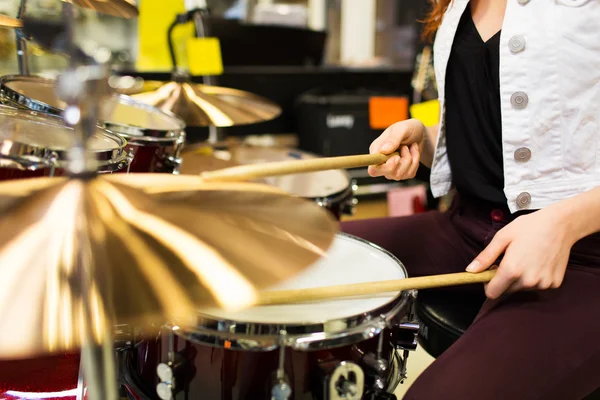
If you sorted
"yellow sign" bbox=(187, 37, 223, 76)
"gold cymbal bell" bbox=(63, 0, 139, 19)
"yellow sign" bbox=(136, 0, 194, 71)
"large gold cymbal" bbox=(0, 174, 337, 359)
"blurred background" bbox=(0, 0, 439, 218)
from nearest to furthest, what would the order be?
1. "large gold cymbal" bbox=(0, 174, 337, 359)
2. "gold cymbal bell" bbox=(63, 0, 139, 19)
3. "yellow sign" bbox=(187, 37, 223, 76)
4. "yellow sign" bbox=(136, 0, 194, 71)
5. "blurred background" bbox=(0, 0, 439, 218)

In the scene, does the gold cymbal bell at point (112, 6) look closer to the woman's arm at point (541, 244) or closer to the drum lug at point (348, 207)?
the drum lug at point (348, 207)

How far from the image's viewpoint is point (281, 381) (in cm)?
64

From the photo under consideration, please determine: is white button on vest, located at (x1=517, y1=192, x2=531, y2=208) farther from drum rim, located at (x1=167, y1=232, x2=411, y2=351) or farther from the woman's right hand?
drum rim, located at (x1=167, y1=232, x2=411, y2=351)

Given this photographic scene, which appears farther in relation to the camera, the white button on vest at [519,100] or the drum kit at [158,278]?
the white button on vest at [519,100]

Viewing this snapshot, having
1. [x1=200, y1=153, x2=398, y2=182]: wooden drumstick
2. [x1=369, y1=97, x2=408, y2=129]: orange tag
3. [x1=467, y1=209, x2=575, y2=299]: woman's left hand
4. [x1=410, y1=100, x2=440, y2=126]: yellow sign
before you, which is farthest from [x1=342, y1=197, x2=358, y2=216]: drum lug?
[x1=369, y1=97, x2=408, y2=129]: orange tag

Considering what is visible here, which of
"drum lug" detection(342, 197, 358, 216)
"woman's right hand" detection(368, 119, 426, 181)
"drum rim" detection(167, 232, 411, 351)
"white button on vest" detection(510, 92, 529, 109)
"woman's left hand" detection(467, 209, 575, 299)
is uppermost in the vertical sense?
"white button on vest" detection(510, 92, 529, 109)

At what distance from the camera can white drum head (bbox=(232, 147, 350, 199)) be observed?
54.4 inches

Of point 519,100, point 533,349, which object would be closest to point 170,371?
point 533,349

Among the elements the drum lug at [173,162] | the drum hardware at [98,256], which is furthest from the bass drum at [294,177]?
the drum hardware at [98,256]

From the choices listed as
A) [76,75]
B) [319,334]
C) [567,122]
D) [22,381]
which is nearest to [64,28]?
[76,75]

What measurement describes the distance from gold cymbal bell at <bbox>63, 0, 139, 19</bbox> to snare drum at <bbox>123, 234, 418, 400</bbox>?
0.65 metres

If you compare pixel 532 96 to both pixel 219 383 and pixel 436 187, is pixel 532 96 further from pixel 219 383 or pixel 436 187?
pixel 219 383

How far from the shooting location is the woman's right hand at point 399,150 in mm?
942

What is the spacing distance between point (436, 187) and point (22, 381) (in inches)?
31.8
